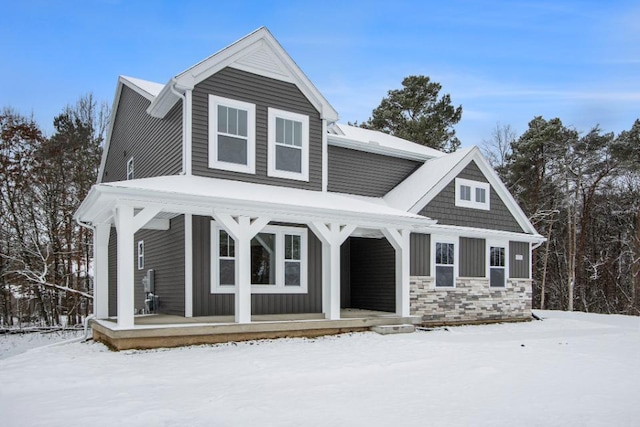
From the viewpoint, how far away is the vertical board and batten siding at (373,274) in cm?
1340

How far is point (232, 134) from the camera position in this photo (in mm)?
11477

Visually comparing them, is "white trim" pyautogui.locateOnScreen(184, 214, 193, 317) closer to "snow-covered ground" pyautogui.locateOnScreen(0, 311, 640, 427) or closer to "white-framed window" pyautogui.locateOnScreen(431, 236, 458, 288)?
"snow-covered ground" pyautogui.locateOnScreen(0, 311, 640, 427)

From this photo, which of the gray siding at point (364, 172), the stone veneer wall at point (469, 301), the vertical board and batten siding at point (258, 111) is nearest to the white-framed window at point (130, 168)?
the vertical board and batten siding at point (258, 111)

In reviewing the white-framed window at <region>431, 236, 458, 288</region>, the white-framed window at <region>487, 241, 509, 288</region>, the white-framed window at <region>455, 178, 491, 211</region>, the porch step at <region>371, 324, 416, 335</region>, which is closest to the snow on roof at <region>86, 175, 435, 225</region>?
the white-framed window at <region>431, 236, 458, 288</region>

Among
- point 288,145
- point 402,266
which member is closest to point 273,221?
point 288,145

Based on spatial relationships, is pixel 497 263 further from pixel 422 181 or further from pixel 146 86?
pixel 146 86

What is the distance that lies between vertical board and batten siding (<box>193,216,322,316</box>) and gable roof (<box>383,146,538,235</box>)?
11.0ft

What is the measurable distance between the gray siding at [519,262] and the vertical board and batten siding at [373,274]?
4.52 metres

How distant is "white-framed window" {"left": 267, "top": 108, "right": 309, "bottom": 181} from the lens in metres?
12.0

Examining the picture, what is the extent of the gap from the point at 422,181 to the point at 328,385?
31.3 ft

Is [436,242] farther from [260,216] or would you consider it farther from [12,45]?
[12,45]

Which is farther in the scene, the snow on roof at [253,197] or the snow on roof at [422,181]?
the snow on roof at [422,181]

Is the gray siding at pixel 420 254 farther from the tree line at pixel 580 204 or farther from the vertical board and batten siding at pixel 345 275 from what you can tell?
the tree line at pixel 580 204

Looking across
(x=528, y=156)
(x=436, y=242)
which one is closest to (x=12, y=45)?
(x=528, y=156)
